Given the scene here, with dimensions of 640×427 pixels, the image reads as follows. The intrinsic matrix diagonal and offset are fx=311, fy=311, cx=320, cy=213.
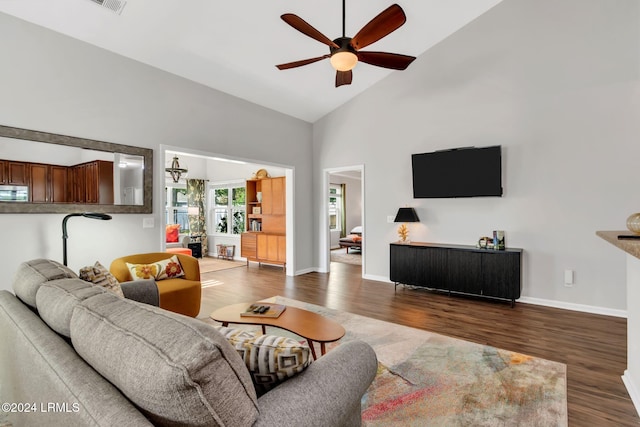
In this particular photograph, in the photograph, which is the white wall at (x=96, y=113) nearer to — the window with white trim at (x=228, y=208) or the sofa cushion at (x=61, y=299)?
the sofa cushion at (x=61, y=299)

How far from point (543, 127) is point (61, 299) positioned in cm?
519

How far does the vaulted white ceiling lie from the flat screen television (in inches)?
71.1

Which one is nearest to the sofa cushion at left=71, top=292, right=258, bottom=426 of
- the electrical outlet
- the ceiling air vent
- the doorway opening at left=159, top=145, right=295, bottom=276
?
the ceiling air vent

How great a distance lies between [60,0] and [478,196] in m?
5.35

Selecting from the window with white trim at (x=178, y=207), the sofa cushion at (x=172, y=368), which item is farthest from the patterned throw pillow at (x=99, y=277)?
the window with white trim at (x=178, y=207)

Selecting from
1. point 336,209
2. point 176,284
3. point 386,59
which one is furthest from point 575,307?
point 336,209

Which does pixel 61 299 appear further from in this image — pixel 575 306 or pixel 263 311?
pixel 575 306

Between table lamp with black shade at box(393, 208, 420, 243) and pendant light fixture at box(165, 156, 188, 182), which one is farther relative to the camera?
pendant light fixture at box(165, 156, 188, 182)

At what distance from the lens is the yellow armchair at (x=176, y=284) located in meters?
3.28

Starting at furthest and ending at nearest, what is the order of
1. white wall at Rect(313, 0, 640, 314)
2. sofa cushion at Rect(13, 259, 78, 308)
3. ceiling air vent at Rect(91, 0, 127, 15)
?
white wall at Rect(313, 0, 640, 314), ceiling air vent at Rect(91, 0, 127, 15), sofa cushion at Rect(13, 259, 78, 308)

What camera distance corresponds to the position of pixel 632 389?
2150 mm

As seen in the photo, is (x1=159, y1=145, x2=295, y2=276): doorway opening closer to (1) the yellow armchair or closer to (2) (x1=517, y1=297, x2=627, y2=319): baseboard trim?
(1) the yellow armchair

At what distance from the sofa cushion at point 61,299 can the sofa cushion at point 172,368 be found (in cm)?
32

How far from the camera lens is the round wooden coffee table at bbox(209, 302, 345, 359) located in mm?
2301
